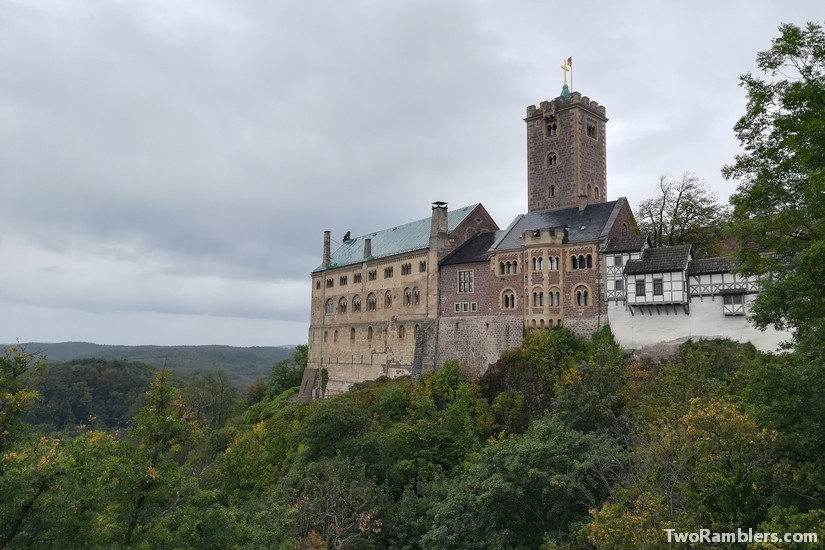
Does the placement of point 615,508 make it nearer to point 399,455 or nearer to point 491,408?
point 399,455

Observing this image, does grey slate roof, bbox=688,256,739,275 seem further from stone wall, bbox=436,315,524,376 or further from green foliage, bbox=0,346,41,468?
green foliage, bbox=0,346,41,468

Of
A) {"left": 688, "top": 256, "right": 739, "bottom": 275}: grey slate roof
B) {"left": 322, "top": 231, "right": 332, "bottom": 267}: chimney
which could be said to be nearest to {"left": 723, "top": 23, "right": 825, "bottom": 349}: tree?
{"left": 688, "top": 256, "right": 739, "bottom": 275}: grey slate roof

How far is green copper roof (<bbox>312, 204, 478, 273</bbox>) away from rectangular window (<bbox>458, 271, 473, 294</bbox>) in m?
4.94

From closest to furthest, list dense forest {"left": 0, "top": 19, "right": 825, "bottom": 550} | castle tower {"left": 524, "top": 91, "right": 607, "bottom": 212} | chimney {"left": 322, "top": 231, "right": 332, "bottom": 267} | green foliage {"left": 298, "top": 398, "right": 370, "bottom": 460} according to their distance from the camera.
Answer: dense forest {"left": 0, "top": 19, "right": 825, "bottom": 550}, green foliage {"left": 298, "top": 398, "right": 370, "bottom": 460}, castle tower {"left": 524, "top": 91, "right": 607, "bottom": 212}, chimney {"left": 322, "top": 231, "right": 332, "bottom": 267}

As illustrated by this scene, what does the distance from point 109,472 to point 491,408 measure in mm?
28577

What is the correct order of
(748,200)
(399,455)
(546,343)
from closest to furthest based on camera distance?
(748,200) → (399,455) → (546,343)

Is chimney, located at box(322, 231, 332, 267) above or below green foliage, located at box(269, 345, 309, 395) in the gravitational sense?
above

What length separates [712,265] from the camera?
118 ft

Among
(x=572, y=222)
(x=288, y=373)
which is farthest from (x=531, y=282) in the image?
(x=288, y=373)

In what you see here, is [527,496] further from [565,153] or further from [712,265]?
[565,153]

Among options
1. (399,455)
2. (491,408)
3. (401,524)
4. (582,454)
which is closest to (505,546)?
(582,454)

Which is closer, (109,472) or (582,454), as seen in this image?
(109,472)

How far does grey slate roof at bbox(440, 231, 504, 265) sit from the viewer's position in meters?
47.5

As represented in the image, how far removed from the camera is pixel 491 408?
134ft
